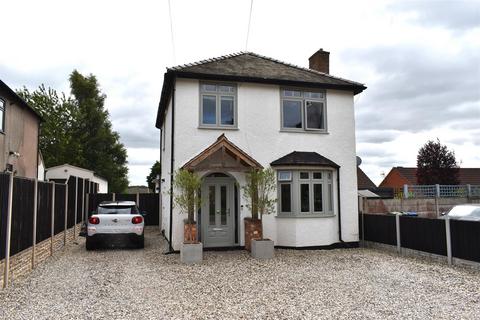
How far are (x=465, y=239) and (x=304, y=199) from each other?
15.9 feet

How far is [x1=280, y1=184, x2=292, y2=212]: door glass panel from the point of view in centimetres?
1280

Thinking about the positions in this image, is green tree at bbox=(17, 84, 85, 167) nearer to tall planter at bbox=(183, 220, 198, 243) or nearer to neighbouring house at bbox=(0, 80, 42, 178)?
neighbouring house at bbox=(0, 80, 42, 178)

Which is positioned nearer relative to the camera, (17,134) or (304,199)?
(304,199)

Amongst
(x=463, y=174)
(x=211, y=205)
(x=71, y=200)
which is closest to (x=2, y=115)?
(x=71, y=200)

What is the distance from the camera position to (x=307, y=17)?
30.6 feet

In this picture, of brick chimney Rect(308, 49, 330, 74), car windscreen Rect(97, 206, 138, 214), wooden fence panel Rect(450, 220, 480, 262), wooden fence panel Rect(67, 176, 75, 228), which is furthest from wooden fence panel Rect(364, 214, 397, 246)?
wooden fence panel Rect(67, 176, 75, 228)

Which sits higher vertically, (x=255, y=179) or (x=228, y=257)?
(x=255, y=179)

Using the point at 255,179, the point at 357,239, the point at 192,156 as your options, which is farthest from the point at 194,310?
the point at 357,239

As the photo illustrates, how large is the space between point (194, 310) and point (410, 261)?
6842mm

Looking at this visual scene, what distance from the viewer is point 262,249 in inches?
430

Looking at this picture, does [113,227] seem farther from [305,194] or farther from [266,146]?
[305,194]

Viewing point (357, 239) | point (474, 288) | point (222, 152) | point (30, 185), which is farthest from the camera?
point (357, 239)

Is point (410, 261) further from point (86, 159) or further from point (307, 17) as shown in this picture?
point (86, 159)

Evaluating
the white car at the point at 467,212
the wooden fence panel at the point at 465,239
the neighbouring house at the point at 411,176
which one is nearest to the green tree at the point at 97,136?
the neighbouring house at the point at 411,176
